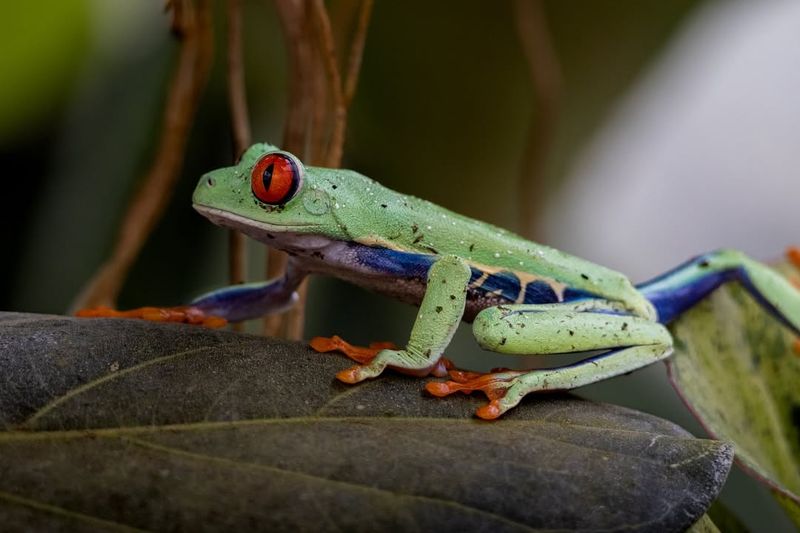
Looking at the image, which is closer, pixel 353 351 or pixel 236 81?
pixel 353 351

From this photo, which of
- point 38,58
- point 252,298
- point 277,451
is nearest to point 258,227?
point 252,298

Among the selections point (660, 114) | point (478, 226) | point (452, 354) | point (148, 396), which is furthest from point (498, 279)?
→ point (660, 114)

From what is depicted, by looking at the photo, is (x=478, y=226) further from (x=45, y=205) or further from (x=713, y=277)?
(x=45, y=205)

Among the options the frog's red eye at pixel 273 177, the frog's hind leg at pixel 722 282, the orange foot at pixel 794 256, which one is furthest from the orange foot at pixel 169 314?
the orange foot at pixel 794 256

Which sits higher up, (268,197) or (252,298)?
(268,197)

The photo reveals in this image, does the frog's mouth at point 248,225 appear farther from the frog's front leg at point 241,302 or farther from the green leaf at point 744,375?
the green leaf at point 744,375

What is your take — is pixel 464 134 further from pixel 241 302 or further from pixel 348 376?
pixel 348 376

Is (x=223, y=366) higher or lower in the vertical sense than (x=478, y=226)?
lower
